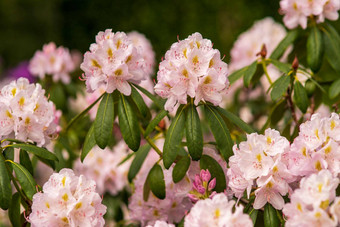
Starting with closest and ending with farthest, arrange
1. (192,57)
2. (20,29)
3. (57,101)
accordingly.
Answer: (192,57) → (57,101) → (20,29)

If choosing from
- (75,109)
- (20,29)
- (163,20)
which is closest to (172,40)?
(163,20)

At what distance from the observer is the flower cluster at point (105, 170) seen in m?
2.25

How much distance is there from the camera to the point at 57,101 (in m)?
2.29

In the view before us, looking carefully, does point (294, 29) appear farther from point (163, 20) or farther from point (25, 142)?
point (163, 20)

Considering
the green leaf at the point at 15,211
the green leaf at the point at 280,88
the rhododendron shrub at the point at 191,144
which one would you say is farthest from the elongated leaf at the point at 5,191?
the green leaf at the point at 280,88

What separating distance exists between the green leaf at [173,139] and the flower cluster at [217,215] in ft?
0.93

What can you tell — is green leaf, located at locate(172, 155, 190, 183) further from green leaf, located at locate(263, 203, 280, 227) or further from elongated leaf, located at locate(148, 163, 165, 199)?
green leaf, located at locate(263, 203, 280, 227)

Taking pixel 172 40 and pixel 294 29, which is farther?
pixel 172 40

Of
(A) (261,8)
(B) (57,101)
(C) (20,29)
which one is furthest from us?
(C) (20,29)

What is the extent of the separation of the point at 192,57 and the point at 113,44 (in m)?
0.24

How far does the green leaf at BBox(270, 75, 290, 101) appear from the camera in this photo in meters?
1.52

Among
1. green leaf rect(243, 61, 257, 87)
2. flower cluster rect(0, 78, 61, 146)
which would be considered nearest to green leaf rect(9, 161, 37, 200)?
flower cluster rect(0, 78, 61, 146)

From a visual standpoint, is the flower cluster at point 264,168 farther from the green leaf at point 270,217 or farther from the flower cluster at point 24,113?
the flower cluster at point 24,113

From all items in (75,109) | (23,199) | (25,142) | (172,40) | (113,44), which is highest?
(172,40)
